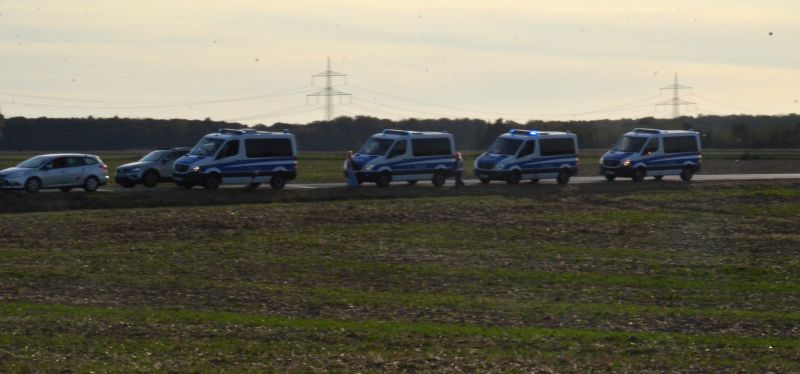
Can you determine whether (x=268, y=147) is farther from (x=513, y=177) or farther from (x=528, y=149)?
(x=528, y=149)

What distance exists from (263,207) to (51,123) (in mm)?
75442

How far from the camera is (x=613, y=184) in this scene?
2163 inches

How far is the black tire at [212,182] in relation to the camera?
47.0m

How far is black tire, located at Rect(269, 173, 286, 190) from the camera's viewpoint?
160ft

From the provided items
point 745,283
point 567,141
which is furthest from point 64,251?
point 567,141

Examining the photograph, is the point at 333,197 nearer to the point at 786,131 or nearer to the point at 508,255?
the point at 508,255

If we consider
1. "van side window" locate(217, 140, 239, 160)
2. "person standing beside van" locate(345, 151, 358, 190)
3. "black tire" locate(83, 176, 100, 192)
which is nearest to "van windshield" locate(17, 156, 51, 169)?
"black tire" locate(83, 176, 100, 192)

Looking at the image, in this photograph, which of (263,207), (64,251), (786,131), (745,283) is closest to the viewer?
(745,283)

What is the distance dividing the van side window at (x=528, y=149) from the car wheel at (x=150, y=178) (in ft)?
46.9

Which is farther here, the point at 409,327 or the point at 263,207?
the point at 263,207

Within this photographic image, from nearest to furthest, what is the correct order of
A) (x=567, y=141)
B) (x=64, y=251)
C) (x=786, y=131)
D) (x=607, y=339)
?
(x=607, y=339)
(x=64, y=251)
(x=567, y=141)
(x=786, y=131)

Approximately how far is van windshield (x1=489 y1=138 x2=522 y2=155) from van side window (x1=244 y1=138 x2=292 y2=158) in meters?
9.57

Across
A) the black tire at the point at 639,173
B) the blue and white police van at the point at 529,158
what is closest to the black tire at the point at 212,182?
the blue and white police van at the point at 529,158

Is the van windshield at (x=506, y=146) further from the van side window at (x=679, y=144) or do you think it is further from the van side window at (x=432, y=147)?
the van side window at (x=679, y=144)
